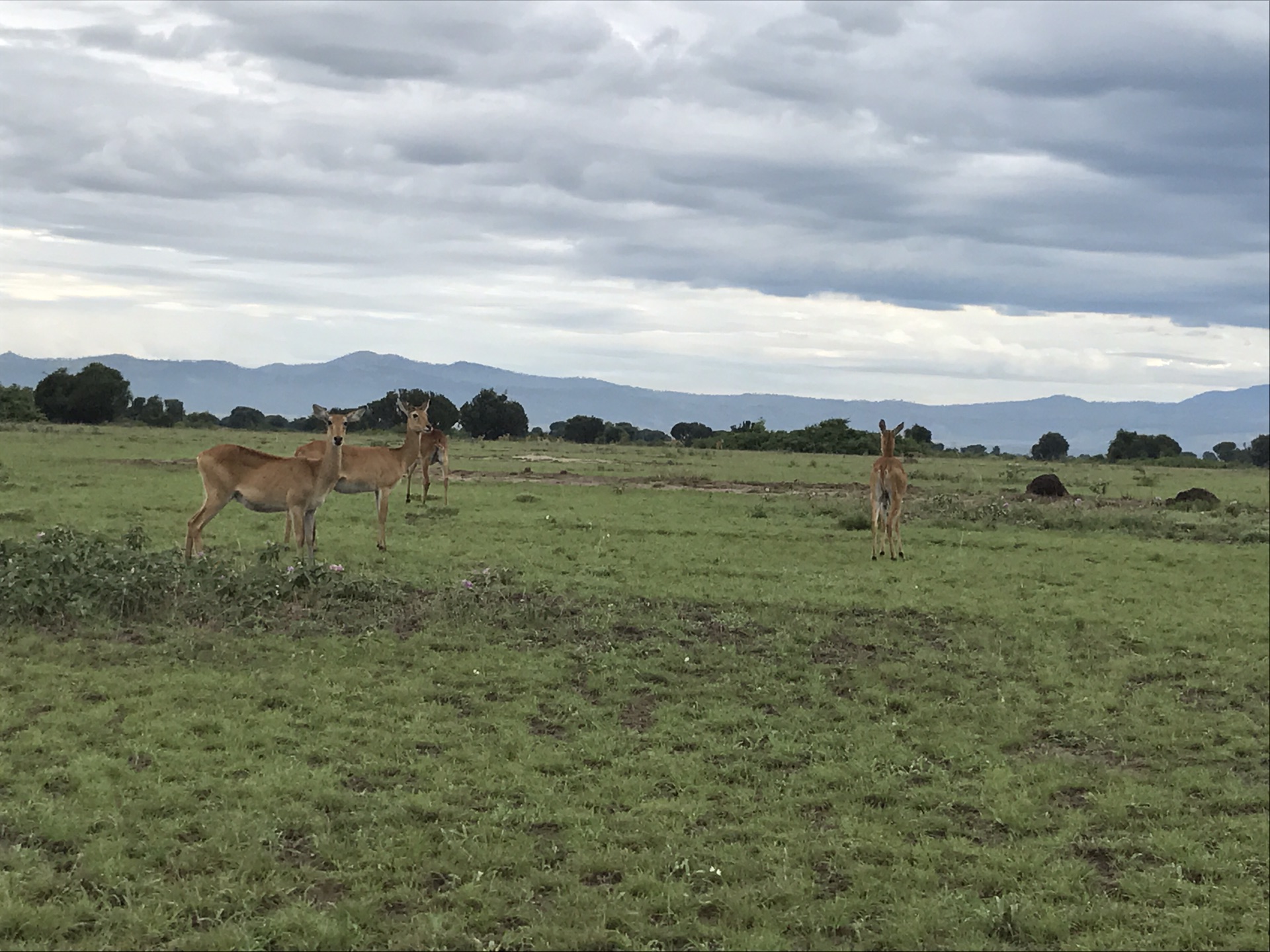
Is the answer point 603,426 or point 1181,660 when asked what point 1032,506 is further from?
point 603,426

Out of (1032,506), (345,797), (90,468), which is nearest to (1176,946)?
(345,797)

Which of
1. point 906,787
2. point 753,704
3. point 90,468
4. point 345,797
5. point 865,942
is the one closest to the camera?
point 865,942

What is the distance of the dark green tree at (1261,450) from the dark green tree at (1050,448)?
17773 millimetres

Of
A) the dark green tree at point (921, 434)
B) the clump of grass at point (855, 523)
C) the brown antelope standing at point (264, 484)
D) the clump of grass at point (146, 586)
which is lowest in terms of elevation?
the clump of grass at point (146, 586)

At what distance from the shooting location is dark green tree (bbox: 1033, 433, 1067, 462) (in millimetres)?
80625

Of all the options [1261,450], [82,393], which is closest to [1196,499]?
[82,393]

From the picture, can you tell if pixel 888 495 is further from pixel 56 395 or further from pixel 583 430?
pixel 583 430

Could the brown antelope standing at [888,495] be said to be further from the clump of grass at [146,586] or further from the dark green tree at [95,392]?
the dark green tree at [95,392]

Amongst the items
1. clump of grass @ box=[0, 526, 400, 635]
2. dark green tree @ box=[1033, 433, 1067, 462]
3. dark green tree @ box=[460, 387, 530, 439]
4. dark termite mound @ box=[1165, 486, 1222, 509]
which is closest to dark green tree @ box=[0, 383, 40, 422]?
clump of grass @ box=[0, 526, 400, 635]

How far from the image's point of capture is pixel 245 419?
6462 cm

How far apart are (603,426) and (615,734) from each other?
7391cm

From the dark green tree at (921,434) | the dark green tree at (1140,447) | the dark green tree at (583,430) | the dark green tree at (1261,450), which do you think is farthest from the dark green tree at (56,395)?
the dark green tree at (1261,450)

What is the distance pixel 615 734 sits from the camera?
1000 centimetres

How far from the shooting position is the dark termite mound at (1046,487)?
3434 cm
